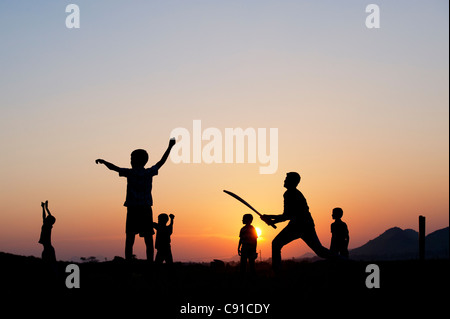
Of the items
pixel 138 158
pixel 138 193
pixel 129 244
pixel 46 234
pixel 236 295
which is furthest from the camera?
pixel 46 234

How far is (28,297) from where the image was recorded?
1230cm

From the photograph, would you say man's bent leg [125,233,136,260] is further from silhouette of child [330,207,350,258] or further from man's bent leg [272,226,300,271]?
silhouette of child [330,207,350,258]

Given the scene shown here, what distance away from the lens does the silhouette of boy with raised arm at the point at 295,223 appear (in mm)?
14516

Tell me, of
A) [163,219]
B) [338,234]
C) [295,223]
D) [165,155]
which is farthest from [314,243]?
[338,234]

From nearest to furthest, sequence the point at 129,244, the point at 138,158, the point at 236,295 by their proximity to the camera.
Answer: the point at 236,295 < the point at 138,158 < the point at 129,244

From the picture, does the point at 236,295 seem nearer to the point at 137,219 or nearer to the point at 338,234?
the point at 137,219

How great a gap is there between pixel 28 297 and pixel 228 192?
5920mm

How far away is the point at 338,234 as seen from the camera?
790 inches

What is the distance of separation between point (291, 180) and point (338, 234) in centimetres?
592

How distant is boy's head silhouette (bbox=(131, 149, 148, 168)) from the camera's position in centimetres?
1520

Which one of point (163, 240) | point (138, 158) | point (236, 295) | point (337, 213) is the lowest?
point (236, 295)

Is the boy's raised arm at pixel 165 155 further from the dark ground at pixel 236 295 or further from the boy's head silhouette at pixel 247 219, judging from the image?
the boy's head silhouette at pixel 247 219
